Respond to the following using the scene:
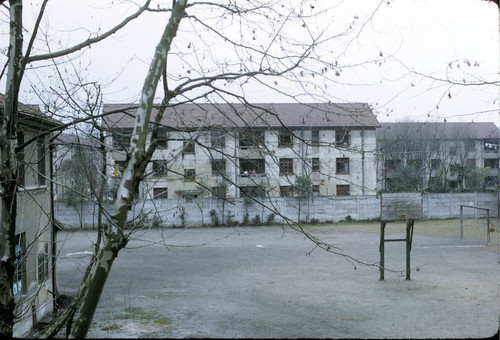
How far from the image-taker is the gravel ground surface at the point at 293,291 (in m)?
8.36

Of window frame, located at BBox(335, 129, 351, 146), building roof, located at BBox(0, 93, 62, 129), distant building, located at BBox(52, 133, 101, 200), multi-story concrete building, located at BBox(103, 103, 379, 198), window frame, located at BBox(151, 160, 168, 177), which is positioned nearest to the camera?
window frame, located at BBox(151, 160, 168, 177)

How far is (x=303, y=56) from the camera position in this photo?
156 inches

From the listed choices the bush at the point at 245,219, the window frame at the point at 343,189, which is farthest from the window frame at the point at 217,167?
the window frame at the point at 343,189

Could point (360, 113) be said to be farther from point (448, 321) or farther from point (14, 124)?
point (448, 321)

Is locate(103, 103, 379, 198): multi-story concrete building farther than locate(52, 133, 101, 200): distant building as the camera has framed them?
No

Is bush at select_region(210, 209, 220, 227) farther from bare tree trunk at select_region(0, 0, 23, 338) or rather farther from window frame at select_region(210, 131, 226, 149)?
bare tree trunk at select_region(0, 0, 23, 338)

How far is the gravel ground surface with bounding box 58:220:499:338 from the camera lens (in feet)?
27.4

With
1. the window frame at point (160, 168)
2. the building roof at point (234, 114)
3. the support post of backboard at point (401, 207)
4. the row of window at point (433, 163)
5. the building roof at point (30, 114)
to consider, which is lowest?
the support post of backboard at point (401, 207)

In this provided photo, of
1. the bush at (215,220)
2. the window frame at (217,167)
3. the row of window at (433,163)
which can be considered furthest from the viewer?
the row of window at (433,163)

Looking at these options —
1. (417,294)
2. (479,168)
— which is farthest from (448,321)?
(479,168)

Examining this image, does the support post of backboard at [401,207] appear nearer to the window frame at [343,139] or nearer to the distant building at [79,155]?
the window frame at [343,139]

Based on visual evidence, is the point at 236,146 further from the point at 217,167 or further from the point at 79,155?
the point at 79,155

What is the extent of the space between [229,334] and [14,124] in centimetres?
537

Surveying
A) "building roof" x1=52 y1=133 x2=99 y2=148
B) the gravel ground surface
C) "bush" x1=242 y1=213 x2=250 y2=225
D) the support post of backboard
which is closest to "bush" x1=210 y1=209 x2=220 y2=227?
"bush" x1=242 y1=213 x2=250 y2=225
